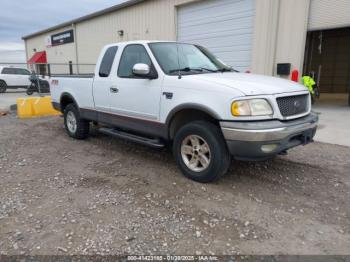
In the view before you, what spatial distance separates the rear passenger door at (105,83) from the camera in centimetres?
533

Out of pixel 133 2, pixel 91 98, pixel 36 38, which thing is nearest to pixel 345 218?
pixel 91 98

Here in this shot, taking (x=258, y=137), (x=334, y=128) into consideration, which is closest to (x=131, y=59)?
(x=258, y=137)

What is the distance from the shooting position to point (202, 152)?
4.04 metres

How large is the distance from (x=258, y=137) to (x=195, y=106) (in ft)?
3.01

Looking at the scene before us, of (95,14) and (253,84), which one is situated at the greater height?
(95,14)

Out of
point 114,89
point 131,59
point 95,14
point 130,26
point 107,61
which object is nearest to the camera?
point 131,59

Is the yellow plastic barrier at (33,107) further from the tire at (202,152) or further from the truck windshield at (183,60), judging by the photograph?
the tire at (202,152)

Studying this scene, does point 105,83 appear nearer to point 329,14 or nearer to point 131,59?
point 131,59

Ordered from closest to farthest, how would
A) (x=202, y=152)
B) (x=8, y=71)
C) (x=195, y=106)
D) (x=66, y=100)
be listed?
(x=195, y=106), (x=202, y=152), (x=66, y=100), (x=8, y=71)

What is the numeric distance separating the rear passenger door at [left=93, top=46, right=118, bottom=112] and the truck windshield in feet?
3.38

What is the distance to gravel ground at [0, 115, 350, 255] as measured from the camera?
109 inches

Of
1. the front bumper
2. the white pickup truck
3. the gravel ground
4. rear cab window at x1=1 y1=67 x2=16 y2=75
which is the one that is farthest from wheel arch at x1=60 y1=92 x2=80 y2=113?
rear cab window at x1=1 y1=67 x2=16 y2=75

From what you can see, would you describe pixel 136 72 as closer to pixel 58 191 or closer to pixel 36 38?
pixel 58 191

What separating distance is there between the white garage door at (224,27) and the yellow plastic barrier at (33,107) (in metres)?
6.75
